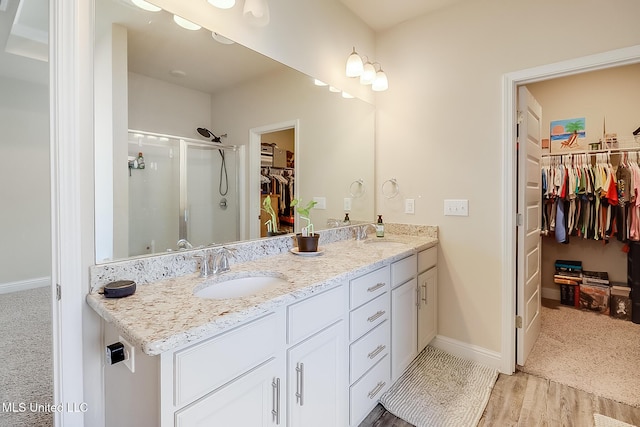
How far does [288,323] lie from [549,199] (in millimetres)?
3491

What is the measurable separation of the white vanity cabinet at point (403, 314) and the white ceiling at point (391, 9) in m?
1.89

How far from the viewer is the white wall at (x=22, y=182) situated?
3.35 metres

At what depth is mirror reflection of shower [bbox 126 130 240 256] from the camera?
1.29 meters

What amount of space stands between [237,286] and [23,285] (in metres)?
3.70

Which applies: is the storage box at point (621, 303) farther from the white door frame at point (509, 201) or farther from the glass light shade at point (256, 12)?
the glass light shade at point (256, 12)

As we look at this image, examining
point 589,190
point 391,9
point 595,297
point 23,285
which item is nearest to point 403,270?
point 391,9

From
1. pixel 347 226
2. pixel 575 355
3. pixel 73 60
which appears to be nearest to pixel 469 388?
pixel 575 355

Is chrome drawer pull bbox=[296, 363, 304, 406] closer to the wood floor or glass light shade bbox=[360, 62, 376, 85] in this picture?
the wood floor

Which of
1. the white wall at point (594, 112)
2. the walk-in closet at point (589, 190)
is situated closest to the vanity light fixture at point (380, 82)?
the walk-in closet at point (589, 190)

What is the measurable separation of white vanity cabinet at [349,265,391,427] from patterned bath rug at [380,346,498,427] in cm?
16

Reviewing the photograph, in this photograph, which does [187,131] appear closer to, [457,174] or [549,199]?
[457,174]

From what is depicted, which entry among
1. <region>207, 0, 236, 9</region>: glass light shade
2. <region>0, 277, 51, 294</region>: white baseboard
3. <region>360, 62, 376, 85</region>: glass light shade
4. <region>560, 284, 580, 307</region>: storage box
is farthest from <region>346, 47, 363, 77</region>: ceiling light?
<region>0, 277, 51, 294</region>: white baseboard

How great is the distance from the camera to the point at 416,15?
7.92 ft

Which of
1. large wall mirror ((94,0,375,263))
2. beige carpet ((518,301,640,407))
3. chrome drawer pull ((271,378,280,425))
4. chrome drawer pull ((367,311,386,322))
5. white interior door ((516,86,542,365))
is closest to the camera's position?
chrome drawer pull ((271,378,280,425))
